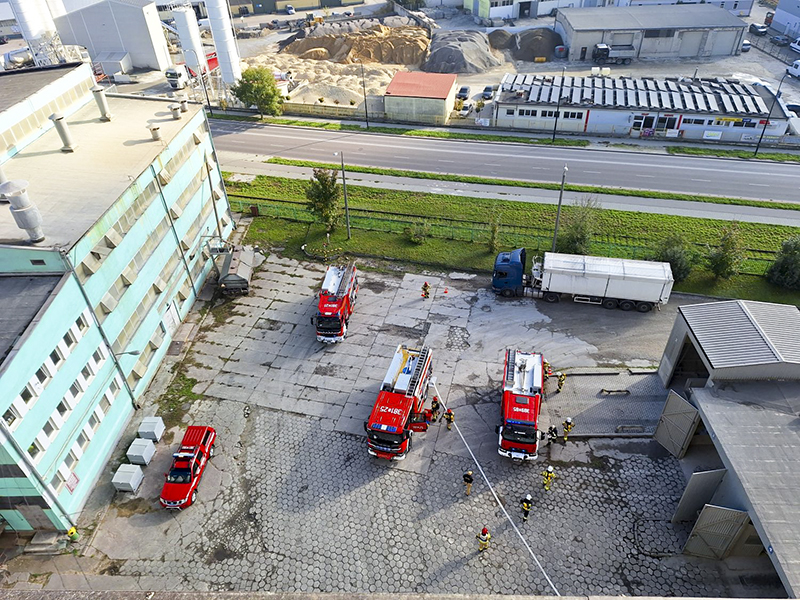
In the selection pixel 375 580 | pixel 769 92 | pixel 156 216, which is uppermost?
pixel 156 216

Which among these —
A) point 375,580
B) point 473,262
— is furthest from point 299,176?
point 375,580

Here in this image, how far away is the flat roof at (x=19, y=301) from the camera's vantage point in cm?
2156

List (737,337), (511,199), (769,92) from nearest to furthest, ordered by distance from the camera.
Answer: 1. (737,337)
2. (511,199)
3. (769,92)

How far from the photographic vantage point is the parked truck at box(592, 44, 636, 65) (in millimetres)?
83938

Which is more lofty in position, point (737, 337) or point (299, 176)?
point (737, 337)

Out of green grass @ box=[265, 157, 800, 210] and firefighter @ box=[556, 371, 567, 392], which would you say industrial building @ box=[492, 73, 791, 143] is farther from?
firefighter @ box=[556, 371, 567, 392]

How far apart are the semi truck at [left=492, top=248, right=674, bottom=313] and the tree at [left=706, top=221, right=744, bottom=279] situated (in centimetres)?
513

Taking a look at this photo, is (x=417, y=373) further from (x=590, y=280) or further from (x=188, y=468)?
(x=590, y=280)

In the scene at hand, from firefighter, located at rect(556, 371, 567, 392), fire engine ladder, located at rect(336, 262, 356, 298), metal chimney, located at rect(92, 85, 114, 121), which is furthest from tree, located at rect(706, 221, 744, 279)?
metal chimney, located at rect(92, 85, 114, 121)

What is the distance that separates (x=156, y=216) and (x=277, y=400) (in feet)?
42.7

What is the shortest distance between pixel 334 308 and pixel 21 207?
16.2m

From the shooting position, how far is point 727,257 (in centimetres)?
3641

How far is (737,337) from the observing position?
82.7 feet

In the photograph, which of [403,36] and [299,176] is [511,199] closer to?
[299,176]
